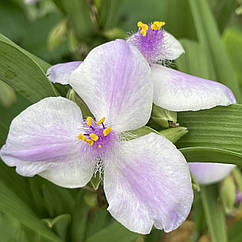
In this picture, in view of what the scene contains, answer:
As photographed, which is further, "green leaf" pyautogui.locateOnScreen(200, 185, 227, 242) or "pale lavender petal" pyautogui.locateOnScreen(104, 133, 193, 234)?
"green leaf" pyautogui.locateOnScreen(200, 185, 227, 242)

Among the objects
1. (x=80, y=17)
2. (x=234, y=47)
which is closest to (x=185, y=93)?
(x=80, y=17)

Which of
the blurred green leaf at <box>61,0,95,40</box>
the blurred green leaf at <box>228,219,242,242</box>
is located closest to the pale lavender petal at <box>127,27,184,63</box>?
the blurred green leaf at <box>61,0,95,40</box>

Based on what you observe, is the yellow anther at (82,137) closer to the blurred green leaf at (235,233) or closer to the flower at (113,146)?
the flower at (113,146)

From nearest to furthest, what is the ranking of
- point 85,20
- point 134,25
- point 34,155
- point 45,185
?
point 34,155 → point 45,185 → point 85,20 → point 134,25

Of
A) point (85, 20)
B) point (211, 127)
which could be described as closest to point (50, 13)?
point (85, 20)

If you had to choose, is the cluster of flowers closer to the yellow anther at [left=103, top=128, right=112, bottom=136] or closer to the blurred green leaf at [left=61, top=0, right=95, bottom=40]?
the yellow anther at [left=103, top=128, right=112, bottom=136]

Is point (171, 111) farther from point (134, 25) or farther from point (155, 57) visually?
point (134, 25)
